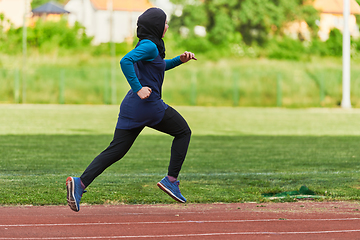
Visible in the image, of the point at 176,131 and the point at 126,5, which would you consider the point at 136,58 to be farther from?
the point at 126,5

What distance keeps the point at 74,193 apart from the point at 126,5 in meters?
75.5

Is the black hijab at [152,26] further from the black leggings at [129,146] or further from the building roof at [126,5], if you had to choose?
the building roof at [126,5]

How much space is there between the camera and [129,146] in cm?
568

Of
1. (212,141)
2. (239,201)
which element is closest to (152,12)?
(239,201)

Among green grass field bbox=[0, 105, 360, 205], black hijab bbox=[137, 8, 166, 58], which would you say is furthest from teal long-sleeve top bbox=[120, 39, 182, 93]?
green grass field bbox=[0, 105, 360, 205]

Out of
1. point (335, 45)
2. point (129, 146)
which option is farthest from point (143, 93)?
point (335, 45)

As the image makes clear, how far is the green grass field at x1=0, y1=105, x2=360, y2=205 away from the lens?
6.99 metres

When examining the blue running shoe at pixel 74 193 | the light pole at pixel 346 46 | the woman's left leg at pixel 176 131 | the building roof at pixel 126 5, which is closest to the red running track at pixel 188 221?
the blue running shoe at pixel 74 193

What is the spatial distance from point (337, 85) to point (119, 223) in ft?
113

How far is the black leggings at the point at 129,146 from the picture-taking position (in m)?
5.57

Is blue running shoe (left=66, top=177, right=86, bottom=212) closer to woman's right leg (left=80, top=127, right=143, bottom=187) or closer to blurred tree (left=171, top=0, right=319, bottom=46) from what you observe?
woman's right leg (left=80, top=127, right=143, bottom=187)

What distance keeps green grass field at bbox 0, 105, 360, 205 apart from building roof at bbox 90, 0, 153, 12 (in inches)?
2332

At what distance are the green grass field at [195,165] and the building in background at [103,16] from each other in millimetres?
58518

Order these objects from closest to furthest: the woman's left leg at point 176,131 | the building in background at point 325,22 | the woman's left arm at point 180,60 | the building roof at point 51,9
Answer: the woman's left leg at point 176,131 → the woman's left arm at point 180,60 → the building in background at point 325,22 → the building roof at point 51,9
